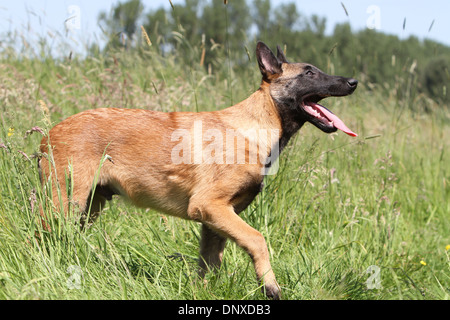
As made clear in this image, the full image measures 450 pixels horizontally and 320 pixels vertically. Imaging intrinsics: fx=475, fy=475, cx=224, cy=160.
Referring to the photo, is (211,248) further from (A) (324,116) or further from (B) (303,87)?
(B) (303,87)

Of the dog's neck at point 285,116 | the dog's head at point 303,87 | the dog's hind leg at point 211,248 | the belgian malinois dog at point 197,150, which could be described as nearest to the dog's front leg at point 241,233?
the belgian malinois dog at point 197,150

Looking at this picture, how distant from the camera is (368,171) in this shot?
5258mm

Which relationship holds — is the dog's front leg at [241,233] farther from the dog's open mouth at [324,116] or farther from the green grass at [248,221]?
the dog's open mouth at [324,116]

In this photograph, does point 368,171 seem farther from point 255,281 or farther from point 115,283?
point 115,283

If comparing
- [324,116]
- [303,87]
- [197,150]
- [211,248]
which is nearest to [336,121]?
[324,116]

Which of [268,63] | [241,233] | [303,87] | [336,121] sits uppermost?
[268,63]

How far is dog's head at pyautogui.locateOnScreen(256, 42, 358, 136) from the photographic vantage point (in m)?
3.60

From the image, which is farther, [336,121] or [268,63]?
[268,63]

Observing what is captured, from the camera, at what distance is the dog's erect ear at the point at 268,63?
373 cm

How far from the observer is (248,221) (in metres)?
3.91

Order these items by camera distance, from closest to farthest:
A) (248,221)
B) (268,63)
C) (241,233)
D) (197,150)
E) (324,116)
→ (241,233) → (197,150) → (324,116) → (268,63) → (248,221)

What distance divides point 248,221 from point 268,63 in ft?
4.23
